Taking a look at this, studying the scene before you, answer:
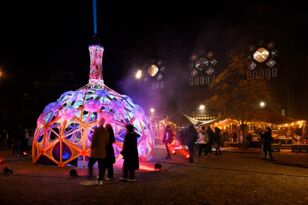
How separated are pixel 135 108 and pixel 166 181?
566 cm

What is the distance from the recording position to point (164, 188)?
807cm

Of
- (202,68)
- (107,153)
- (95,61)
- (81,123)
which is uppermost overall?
(202,68)

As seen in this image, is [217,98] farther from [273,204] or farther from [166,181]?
[273,204]

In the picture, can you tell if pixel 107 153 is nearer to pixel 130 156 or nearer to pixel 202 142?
pixel 130 156

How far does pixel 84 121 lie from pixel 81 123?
112 cm

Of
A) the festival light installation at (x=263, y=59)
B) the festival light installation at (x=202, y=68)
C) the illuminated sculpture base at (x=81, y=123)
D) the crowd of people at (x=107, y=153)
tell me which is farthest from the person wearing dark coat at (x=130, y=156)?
the festival light installation at (x=202, y=68)

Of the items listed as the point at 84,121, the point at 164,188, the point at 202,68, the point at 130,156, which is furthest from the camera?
the point at 202,68

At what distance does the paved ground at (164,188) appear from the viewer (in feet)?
22.4

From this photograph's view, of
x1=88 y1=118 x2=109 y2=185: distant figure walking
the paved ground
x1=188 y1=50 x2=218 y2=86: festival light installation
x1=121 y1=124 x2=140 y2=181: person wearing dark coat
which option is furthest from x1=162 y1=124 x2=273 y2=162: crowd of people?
x1=188 y1=50 x2=218 y2=86: festival light installation

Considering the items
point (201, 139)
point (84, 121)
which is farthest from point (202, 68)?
point (84, 121)

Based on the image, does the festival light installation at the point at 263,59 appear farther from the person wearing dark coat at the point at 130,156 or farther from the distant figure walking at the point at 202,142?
the person wearing dark coat at the point at 130,156

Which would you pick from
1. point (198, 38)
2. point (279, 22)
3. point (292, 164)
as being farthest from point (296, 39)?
point (292, 164)

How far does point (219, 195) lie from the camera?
7312 millimetres

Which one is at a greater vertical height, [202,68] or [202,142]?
[202,68]
